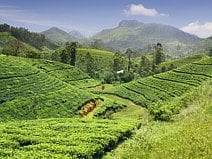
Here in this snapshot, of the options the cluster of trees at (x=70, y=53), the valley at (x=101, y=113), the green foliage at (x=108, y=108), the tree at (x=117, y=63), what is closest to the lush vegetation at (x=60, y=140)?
the valley at (x=101, y=113)

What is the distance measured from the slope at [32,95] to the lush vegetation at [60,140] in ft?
104

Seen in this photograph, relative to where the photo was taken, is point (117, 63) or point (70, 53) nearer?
point (70, 53)

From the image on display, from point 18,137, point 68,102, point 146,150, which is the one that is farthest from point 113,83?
point 146,150

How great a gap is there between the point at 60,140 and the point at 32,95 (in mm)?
46519

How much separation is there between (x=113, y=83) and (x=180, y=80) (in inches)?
1556

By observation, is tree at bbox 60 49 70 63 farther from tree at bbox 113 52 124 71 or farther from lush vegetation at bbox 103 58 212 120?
lush vegetation at bbox 103 58 212 120

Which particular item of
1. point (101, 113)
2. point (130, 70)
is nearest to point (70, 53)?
point (130, 70)

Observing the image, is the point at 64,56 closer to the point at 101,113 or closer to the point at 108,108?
the point at 108,108

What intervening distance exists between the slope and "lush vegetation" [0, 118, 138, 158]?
31771 mm

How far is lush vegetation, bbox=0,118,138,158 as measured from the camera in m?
24.6

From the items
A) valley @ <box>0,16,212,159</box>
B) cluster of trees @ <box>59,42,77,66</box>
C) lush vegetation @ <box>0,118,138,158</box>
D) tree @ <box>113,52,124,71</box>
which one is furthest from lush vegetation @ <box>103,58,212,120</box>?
tree @ <box>113,52,124,71</box>

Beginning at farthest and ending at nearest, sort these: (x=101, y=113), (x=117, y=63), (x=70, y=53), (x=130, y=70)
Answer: (x=130, y=70) → (x=117, y=63) → (x=70, y=53) → (x=101, y=113)

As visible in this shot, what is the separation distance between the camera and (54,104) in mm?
72500

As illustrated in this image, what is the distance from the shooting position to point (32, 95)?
72688 mm
